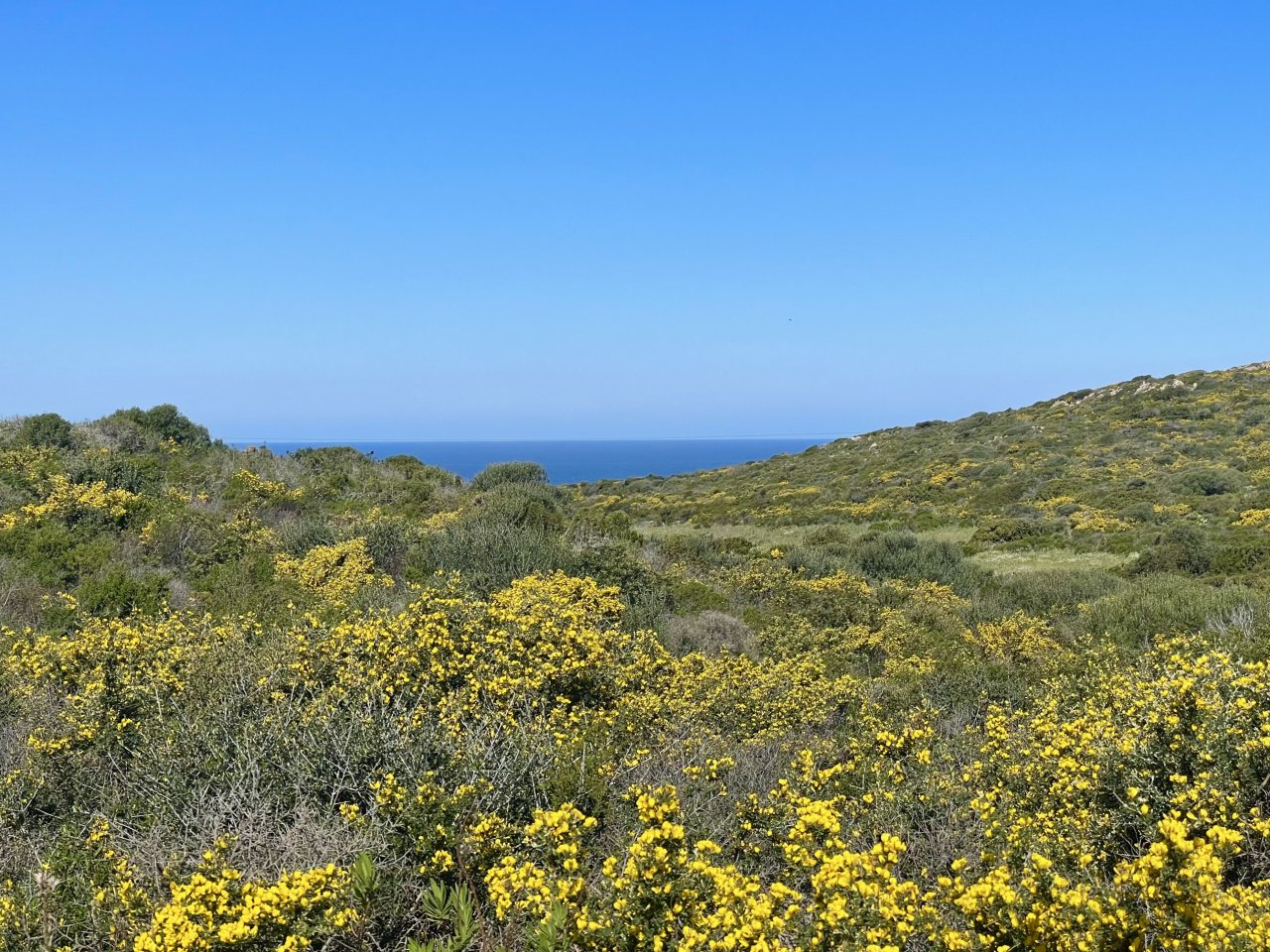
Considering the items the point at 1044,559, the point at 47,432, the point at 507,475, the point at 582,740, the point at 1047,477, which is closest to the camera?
the point at 582,740

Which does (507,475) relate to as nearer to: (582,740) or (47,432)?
(47,432)

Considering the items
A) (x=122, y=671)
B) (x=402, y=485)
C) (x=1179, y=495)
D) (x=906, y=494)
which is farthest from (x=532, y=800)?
(x=906, y=494)

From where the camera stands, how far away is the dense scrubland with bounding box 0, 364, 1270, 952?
148 inches

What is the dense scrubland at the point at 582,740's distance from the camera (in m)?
3.77

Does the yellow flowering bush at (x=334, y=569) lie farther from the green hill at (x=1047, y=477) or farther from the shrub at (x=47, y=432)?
the green hill at (x=1047, y=477)

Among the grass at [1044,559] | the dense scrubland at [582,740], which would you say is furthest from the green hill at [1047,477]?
the dense scrubland at [582,740]

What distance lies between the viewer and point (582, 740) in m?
6.12

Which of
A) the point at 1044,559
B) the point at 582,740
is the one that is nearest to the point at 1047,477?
the point at 1044,559

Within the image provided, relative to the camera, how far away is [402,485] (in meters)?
22.1

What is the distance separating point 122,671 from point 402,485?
48.2ft

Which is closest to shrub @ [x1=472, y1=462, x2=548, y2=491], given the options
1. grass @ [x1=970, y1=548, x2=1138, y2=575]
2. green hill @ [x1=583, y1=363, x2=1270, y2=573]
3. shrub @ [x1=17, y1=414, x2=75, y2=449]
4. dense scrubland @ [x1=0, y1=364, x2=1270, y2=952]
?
dense scrubland @ [x1=0, y1=364, x2=1270, y2=952]

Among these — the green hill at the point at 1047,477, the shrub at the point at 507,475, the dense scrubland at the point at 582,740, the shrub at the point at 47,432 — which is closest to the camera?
the dense scrubland at the point at 582,740

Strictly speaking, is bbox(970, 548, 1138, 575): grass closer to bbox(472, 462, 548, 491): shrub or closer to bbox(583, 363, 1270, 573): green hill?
bbox(583, 363, 1270, 573): green hill

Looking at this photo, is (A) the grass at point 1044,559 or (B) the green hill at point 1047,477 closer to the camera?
(A) the grass at point 1044,559
